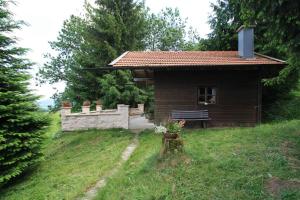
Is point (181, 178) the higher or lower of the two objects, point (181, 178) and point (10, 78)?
the lower

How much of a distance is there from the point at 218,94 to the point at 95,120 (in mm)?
6179

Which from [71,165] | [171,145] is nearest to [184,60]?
[71,165]

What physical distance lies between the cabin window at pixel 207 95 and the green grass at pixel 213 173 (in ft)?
20.6

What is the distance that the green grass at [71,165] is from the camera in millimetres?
8672

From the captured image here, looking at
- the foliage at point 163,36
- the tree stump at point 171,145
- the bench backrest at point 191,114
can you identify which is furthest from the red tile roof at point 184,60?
the foliage at point 163,36

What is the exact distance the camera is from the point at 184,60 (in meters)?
15.7

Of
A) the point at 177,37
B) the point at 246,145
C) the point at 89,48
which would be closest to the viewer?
the point at 246,145

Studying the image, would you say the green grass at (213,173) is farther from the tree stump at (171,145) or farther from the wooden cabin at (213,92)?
the wooden cabin at (213,92)

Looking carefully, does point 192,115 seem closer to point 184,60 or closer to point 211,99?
point 211,99

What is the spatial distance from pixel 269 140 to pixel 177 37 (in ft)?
92.9

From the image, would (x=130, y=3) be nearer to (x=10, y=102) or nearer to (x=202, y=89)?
(x=202, y=89)

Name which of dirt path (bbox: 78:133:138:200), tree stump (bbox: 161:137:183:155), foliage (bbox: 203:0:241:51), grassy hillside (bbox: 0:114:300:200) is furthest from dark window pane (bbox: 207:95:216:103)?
tree stump (bbox: 161:137:183:155)

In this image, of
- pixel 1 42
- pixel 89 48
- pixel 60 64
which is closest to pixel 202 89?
pixel 1 42

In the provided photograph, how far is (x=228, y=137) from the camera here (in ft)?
35.9
